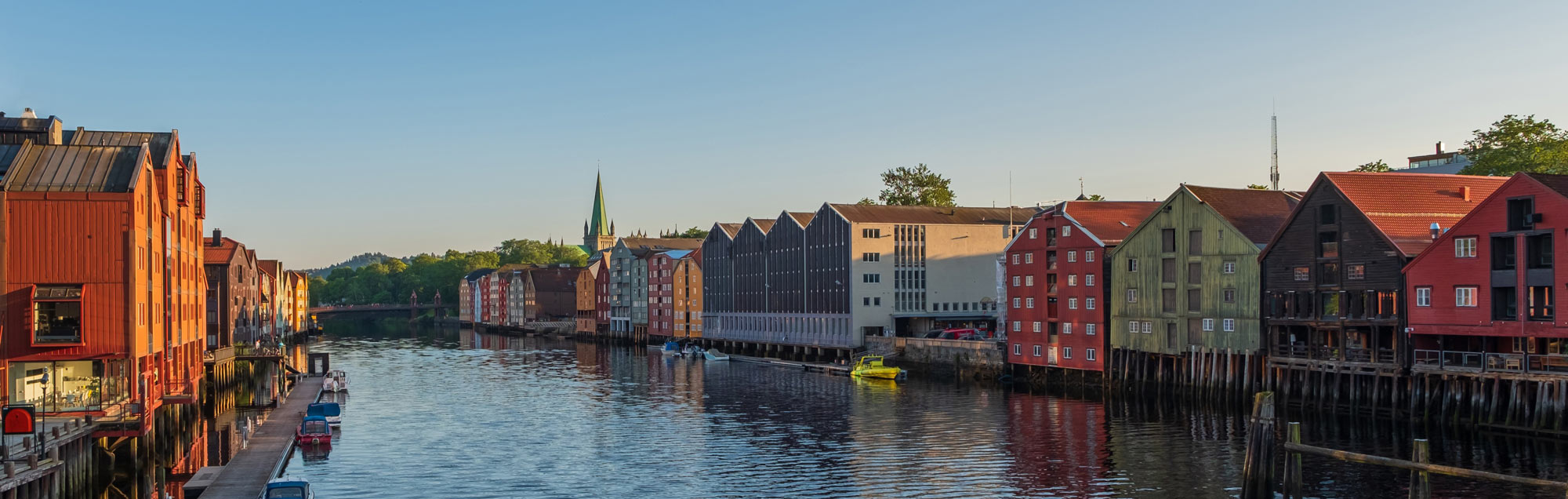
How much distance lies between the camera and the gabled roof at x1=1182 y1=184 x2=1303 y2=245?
8219 centimetres

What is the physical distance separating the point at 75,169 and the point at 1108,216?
68252 millimetres

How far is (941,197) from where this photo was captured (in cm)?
18950

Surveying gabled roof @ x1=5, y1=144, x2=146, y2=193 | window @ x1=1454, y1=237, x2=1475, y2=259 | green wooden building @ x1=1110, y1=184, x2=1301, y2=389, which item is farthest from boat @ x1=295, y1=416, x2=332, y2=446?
window @ x1=1454, y1=237, x2=1475, y2=259

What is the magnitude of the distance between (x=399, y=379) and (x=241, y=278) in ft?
132

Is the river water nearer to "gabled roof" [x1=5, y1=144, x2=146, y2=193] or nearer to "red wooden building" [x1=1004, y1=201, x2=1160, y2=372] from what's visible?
"red wooden building" [x1=1004, y1=201, x2=1160, y2=372]

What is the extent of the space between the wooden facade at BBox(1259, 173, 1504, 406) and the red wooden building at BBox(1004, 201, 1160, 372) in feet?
47.7

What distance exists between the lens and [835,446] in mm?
61875

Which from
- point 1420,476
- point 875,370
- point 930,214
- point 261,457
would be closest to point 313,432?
point 261,457

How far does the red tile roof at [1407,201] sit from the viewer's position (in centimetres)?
6988

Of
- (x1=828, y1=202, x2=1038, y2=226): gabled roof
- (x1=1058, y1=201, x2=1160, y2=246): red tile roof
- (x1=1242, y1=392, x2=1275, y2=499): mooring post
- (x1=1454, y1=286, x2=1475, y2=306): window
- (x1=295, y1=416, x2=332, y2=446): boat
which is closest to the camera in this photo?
(x1=1242, y1=392, x2=1275, y2=499): mooring post

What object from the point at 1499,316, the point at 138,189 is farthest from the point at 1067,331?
the point at 138,189

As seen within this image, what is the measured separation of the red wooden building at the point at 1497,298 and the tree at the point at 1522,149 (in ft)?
128

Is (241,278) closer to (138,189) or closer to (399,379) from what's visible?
(399,379)

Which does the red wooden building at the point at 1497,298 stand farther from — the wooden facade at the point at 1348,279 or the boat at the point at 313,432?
the boat at the point at 313,432
